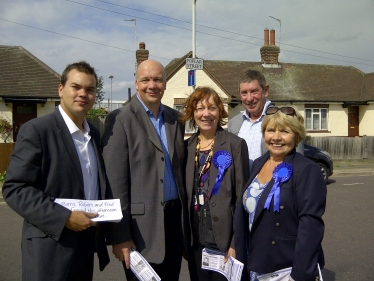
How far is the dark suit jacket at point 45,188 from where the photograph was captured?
7.84ft

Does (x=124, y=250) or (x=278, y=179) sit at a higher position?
(x=278, y=179)

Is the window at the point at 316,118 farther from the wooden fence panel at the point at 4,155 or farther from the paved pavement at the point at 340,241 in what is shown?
the wooden fence panel at the point at 4,155

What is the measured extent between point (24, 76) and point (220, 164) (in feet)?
53.8

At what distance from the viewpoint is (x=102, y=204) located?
2586mm

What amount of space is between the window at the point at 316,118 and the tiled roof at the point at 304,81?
70 centimetres

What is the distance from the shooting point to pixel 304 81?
76.9 ft

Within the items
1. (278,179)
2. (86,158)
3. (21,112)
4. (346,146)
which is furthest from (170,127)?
(346,146)

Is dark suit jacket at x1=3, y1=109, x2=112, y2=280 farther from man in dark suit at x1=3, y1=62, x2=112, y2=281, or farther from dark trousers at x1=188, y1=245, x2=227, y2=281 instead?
dark trousers at x1=188, y1=245, x2=227, y2=281

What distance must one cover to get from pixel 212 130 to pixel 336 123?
68.9ft

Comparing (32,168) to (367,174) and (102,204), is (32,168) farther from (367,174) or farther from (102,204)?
(367,174)

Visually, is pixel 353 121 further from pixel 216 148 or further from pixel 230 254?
pixel 230 254

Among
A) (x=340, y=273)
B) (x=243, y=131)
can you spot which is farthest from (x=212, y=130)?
(x=340, y=273)

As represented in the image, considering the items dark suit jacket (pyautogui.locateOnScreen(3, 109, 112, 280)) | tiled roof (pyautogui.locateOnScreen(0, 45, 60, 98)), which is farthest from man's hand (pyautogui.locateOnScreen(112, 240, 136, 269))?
tiled roof (pyautogui.locateOnScreen(0, 45, 60, 98))

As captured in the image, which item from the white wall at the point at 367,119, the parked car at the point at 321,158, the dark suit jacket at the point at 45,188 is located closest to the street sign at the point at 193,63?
the parked car at the point at 321,158
